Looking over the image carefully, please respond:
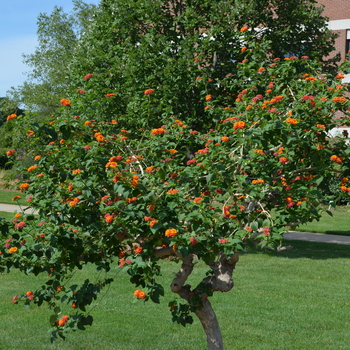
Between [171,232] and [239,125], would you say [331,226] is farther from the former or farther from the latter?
[171,232]

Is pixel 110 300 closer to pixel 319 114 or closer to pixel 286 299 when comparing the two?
pixel 286 299

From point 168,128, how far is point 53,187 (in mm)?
1433

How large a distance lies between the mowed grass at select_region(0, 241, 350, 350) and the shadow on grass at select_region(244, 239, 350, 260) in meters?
1.37

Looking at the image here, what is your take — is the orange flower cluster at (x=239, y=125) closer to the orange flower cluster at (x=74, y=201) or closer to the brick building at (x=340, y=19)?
the orange flower cluster at (x=74, y=201)

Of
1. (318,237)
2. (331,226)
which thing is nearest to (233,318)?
(318,237)

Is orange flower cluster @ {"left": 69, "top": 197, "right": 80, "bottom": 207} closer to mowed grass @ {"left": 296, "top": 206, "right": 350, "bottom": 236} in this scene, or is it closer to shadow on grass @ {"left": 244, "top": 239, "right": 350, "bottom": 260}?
shadow on grass @ {"left": 244, "top": 239, "right": 350, "bottom": 260}

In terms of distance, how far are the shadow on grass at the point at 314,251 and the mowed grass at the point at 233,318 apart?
1366mm

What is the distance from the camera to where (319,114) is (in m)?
4.10

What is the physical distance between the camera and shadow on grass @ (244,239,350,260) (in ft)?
35.8

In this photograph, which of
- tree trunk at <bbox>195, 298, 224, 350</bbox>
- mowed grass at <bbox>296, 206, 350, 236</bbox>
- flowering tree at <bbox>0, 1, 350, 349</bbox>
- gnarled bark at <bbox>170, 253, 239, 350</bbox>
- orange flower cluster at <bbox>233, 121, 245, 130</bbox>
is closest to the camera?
flowering tree at <bbox>0, 1, 350, 349</bbox>

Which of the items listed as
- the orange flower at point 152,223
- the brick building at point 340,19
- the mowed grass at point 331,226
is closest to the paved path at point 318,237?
the mowed grass at point 331,226

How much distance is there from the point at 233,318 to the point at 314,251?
535cm

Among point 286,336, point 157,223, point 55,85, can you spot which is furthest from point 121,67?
point 55,85

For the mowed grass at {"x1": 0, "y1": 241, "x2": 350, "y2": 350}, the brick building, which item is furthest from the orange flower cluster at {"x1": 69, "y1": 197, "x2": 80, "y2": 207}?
the brick building
